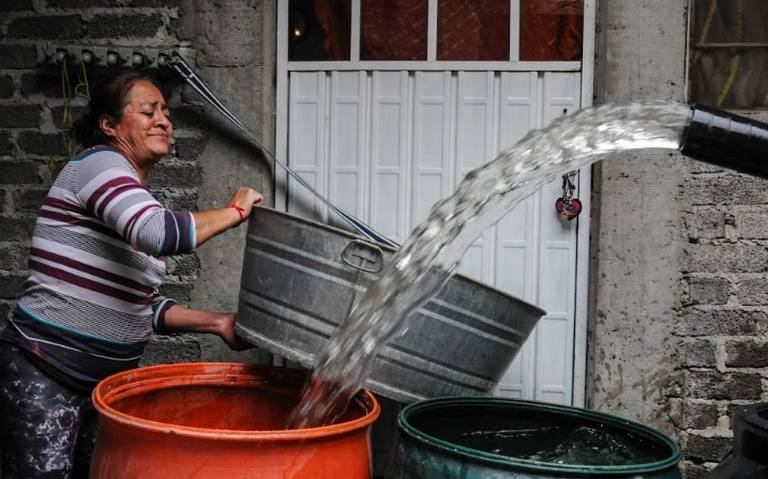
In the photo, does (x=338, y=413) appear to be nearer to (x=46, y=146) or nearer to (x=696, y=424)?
(x=696, y=424)

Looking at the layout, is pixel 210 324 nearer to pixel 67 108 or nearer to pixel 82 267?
pixel 82 267

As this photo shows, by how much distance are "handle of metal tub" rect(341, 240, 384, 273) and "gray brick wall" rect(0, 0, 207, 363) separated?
156cm

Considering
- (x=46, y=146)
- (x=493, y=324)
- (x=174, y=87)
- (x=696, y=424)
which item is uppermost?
(x=174, y=87)

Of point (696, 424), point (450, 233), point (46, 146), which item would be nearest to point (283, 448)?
point (450, 233)

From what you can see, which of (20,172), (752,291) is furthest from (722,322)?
(20,172)

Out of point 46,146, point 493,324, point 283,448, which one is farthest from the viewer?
point 46,146

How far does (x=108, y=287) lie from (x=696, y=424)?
2.41 meters

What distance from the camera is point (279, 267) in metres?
2.42

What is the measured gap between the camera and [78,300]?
2.56 metres

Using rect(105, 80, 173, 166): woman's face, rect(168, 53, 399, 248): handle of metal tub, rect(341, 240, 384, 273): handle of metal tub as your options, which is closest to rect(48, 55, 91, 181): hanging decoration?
rect(168, 53, 399, 248): handle of metal tub

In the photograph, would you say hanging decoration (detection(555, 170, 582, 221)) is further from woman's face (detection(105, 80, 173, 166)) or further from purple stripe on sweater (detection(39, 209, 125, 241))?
purple stripe on sweater (detection(39, 209, 125, 241))

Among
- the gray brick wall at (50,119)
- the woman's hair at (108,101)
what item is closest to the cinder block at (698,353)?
the gray brick wall at (50,119)

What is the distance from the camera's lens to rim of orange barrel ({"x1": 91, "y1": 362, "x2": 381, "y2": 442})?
186cm

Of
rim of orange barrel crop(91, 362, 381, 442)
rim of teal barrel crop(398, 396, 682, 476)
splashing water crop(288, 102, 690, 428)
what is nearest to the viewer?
rim of teal barrel crop(398, 396, 682, 476)
